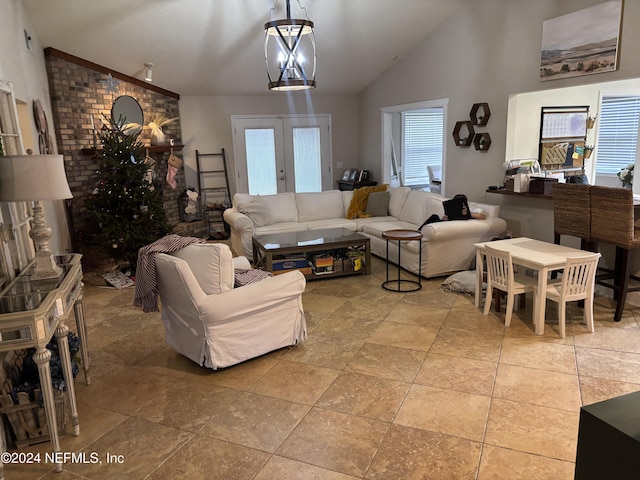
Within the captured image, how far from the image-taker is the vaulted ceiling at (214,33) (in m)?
4.82

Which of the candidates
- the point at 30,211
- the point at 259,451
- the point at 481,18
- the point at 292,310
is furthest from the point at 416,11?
the point at 259,451

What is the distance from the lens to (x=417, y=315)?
13.2 ft

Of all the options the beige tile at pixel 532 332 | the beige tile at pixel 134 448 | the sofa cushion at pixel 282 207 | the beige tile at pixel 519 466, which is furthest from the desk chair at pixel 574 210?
the beige tile at pixel 134 448

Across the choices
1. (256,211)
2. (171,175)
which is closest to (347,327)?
(256,211)

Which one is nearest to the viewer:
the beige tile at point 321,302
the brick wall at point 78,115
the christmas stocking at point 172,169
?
the beige tile at point 321,302

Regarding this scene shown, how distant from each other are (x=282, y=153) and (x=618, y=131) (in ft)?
16.4

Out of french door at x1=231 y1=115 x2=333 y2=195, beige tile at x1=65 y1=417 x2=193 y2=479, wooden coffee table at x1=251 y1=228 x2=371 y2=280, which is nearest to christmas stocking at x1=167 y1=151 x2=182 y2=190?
french door at x1=231 y1=115 x2=333 y2=195

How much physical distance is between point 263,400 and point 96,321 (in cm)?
213

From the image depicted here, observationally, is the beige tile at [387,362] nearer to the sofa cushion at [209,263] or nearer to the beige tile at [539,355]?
the beige tile at [539,355]

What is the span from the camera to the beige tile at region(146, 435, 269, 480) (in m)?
2.16

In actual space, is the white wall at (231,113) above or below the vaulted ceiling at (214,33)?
below

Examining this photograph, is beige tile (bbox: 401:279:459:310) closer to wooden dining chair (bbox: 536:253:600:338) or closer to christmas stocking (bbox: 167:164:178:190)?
wooden dining chair (bbox: 536:253:600:338)

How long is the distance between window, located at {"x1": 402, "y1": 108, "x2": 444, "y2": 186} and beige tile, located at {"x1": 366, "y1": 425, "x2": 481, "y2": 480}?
20.0ft

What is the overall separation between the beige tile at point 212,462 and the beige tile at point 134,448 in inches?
2.3
